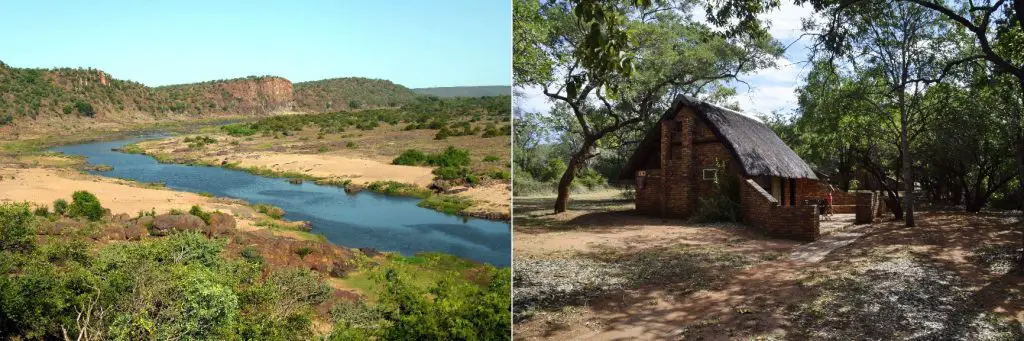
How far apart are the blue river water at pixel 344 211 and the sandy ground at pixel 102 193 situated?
24 cm

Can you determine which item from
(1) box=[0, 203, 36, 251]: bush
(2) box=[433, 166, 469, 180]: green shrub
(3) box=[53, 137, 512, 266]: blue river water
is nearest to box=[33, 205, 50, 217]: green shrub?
(1) box=[0, 203, 36, 251]: bush

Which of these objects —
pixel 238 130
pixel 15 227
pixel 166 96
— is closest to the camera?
pixel 15 227

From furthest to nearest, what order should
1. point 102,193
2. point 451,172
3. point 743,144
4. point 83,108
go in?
1. point 743,144
2. point 451,172
3. point 83,108
4. point 102,193

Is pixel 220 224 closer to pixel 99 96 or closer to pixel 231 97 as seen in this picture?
pixel 99 96

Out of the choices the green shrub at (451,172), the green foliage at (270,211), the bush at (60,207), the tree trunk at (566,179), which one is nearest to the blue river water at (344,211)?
the green foliage at (270,211)

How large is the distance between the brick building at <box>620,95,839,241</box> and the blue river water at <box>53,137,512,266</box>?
14.6 feet

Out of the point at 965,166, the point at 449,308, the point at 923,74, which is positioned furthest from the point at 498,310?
the point at 965,166

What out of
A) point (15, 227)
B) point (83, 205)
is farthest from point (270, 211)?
point (15, 227)

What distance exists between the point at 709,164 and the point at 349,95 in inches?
283

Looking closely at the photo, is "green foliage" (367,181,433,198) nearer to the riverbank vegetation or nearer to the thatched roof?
the riverbank vegetation

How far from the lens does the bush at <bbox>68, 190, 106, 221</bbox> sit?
20.1ft

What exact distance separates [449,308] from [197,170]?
12.7 ft

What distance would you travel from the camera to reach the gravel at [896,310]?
4.74 m

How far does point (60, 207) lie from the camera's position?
6.14 meters
